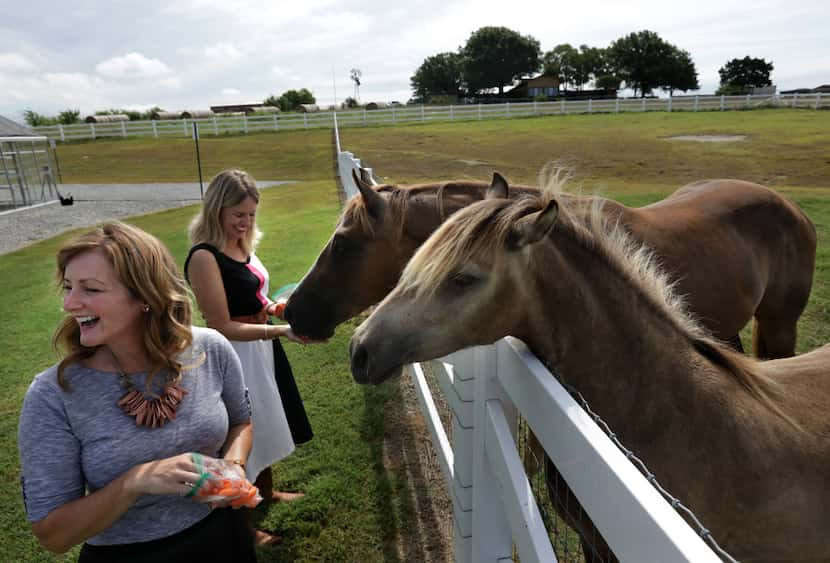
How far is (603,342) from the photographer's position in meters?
1.90

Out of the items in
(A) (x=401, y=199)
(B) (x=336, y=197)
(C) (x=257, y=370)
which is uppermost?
(A) (x=401, y=199)

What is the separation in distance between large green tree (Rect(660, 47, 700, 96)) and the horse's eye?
260ft

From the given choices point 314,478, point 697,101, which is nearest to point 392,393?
point 314,478

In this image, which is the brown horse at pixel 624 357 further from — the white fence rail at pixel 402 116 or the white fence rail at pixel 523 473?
the white fence rail at pixel 402 116

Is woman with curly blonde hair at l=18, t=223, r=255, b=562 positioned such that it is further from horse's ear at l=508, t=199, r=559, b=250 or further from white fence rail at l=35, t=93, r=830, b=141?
white fence rail at l=35, t=93, r=830, b=141

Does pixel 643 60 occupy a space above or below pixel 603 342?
above

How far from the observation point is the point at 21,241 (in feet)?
44.7

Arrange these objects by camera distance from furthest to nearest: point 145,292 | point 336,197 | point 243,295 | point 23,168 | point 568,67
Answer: point 568,67 → point 23,168 → point 336,197 → point 243,295 → point 145,292

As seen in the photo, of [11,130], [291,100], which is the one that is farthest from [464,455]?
[291,100]

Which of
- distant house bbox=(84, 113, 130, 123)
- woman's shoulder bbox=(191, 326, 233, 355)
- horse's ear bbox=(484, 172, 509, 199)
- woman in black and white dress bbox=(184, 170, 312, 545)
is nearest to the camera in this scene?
woman's shoulder bbox=(191, 326, 233, 355)

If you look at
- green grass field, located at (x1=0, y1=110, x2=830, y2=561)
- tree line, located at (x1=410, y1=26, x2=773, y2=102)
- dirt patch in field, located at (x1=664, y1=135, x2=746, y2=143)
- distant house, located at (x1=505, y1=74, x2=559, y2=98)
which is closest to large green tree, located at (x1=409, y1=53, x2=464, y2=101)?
tree line, located at (x1=410, y1=26, x2=773, y2=102)

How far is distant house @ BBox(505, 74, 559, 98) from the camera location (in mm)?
81750

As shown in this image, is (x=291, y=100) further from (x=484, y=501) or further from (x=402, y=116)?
(x=484, y=501)

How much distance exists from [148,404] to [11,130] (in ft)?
72.1
